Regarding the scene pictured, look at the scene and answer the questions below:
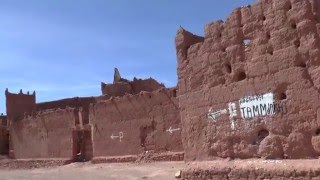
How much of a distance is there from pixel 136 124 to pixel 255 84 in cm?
1008

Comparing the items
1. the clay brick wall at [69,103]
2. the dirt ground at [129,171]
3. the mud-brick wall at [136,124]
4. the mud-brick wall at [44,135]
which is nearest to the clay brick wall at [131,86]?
the clay brick wall at [69,103]

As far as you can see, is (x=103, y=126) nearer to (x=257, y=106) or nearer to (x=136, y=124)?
(x=136, y=124)

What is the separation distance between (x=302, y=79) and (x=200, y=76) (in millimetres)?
3323

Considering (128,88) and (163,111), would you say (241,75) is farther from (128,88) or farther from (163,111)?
(128,88)

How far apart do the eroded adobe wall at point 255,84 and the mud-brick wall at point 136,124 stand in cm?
578

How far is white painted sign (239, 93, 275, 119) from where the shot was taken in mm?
9886

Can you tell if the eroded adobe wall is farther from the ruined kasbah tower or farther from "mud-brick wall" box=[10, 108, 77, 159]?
"mud-brick wall" box=[10, 108, 77, 159]

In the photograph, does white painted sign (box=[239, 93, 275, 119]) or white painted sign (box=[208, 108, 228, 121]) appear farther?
white painted sign (box=[208, 108, 228, 121])

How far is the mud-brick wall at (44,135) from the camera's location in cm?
2380

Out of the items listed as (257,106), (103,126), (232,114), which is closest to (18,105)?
(103,126)

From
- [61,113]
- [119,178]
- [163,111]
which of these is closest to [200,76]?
[119,178]

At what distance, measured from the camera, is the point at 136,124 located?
64.1 feet

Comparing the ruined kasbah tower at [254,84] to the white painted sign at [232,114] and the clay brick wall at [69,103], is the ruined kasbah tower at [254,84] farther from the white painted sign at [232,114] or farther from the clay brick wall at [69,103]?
the clay brick wall at [69,103]

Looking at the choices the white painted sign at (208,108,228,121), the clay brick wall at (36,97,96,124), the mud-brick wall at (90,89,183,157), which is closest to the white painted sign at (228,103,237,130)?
the white painted sign at (208,108,228,121)
